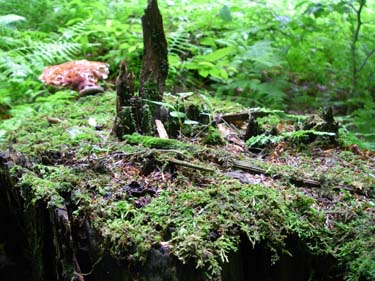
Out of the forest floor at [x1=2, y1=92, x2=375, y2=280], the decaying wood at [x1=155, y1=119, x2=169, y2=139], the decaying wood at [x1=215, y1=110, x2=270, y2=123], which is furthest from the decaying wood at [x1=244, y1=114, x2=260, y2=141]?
the decaying wood at [x1=155, y1=119, x2=169, y2=139]

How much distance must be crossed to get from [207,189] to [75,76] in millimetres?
2815

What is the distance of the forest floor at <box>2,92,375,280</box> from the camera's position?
167 cm

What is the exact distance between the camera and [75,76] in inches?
168

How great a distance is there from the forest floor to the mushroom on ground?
4.81 feet

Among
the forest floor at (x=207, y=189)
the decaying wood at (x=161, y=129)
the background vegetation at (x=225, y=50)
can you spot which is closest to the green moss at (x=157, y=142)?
the forest floor at (x=207, y=189)

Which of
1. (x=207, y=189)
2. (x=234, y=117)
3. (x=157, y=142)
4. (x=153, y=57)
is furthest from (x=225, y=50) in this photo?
(x=207, y=189)

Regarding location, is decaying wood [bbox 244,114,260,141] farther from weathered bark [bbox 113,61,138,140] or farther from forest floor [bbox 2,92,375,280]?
weathered bark [bbox 113,61,138,140]

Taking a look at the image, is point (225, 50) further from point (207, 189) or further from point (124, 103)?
point (207, 189)

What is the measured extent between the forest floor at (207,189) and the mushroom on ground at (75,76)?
147cm

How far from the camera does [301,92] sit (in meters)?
5.05

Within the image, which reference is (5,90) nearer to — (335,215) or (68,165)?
(68,165)

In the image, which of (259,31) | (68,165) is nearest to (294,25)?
(259,31)

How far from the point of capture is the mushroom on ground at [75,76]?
4191mm

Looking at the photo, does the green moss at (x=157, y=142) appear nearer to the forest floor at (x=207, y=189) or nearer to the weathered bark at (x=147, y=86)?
the forest floor at (x=207, y=189)
